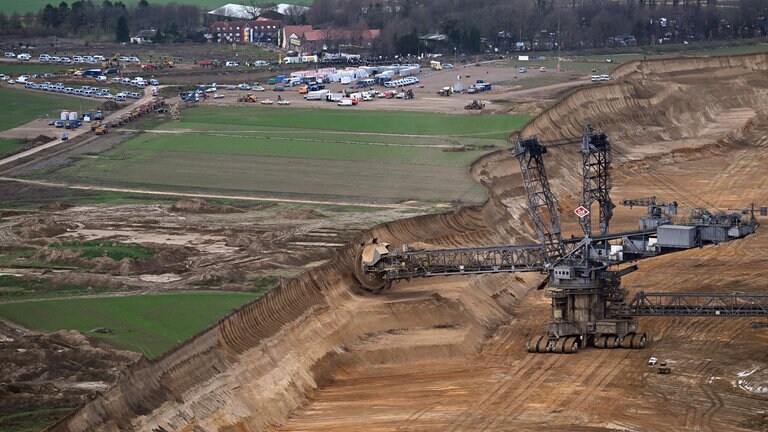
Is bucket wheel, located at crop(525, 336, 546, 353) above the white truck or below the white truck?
below

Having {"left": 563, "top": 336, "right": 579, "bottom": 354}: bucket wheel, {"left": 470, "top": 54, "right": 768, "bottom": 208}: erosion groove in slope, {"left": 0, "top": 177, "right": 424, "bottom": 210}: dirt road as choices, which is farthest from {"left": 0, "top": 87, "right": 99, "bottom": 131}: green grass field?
{"left": 563, "top": 336, "right": 579, "bottom": 354}: bucket wheel

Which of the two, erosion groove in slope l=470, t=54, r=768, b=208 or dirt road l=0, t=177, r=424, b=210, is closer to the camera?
dirt road l=0, t=177, r=424, b=210

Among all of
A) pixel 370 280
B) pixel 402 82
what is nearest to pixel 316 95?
pixel 402 82

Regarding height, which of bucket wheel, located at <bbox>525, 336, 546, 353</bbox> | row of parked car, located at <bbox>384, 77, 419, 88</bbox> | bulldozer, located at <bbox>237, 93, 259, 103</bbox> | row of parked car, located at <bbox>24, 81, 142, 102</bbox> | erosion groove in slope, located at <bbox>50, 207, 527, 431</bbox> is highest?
row of parked car, located at <bbox>384, 77, 419, 88</bbox>

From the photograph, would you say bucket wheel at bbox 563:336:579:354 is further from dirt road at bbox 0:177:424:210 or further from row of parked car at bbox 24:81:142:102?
row of parked car at bbox 24:81:142:102

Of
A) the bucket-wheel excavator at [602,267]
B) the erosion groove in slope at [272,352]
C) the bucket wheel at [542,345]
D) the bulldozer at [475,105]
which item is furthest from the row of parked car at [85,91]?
the bucket wheel at [542,345]
